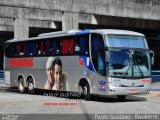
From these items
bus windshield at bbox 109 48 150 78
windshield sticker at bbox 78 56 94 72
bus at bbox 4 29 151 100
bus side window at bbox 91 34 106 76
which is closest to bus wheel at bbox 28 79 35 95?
bus at bbox 4 29 151 100

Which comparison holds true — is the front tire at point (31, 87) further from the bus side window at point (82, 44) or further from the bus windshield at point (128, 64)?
the bus windshield at point (128, 64)

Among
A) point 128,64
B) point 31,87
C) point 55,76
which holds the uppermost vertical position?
point 128,64

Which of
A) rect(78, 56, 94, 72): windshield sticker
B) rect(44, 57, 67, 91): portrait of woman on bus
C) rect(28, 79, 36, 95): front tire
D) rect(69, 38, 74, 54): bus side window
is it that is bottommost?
rect(28, 79, 36, 95): front tire

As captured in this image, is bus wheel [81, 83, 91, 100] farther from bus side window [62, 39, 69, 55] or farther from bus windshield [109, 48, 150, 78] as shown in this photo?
bus side window [62, 39, 69, 55]

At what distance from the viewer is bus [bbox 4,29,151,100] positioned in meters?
20.4

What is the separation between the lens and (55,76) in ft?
79.4

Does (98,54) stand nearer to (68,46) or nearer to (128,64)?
(128,64)

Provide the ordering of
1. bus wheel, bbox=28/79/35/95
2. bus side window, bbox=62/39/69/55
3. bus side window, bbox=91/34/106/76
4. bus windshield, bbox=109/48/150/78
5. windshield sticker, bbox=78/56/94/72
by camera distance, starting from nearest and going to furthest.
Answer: bus windshield, bbox=109/48/150/78 → bus side window, bbox=91/34/106/76 → windshield sticker, bbox=78/56/94/72 → bus side window, bbox=62/39/69/55 → bus wheel, bbox=28/79/35/95

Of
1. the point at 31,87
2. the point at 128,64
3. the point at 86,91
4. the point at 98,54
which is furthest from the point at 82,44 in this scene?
the point at 31,87

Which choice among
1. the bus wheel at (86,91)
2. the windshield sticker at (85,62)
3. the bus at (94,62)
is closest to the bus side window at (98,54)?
the bus at (94,62)

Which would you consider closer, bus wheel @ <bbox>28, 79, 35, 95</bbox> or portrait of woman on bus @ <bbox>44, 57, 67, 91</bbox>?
portrait of woman on bus @ <bbox>44, 57, 67, 91</bbox>

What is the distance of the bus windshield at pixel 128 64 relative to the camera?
2033 cm

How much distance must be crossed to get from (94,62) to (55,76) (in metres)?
3.73

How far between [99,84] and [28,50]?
288 inches
